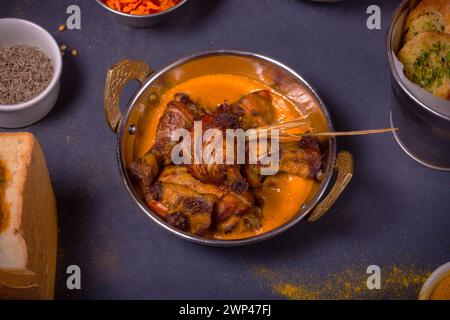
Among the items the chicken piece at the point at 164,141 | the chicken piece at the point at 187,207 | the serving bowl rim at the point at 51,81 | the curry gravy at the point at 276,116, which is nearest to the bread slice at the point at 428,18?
the curry gravy at the point at 276,116

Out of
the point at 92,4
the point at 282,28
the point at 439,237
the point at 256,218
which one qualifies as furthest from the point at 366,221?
the point at 92,4

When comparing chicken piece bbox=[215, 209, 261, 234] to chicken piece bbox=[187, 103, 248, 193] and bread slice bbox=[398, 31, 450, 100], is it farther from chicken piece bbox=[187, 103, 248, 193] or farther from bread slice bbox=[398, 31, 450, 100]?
bread slice bbox=[398, 31, 450, 100]

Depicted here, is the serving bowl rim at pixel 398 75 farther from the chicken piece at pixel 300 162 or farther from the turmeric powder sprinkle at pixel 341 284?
the turmeric powder sprinkle at pixel 341 284

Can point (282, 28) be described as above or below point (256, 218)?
above

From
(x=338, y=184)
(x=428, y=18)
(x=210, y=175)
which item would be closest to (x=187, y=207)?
(x=210, y=175)

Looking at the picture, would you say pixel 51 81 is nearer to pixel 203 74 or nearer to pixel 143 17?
pixel 143 17

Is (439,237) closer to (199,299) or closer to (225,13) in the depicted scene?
(199,299)

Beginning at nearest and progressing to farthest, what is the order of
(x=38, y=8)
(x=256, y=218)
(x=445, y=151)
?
(x=256, y=218) < (x=445, y=151) < (x=38, y=8)
